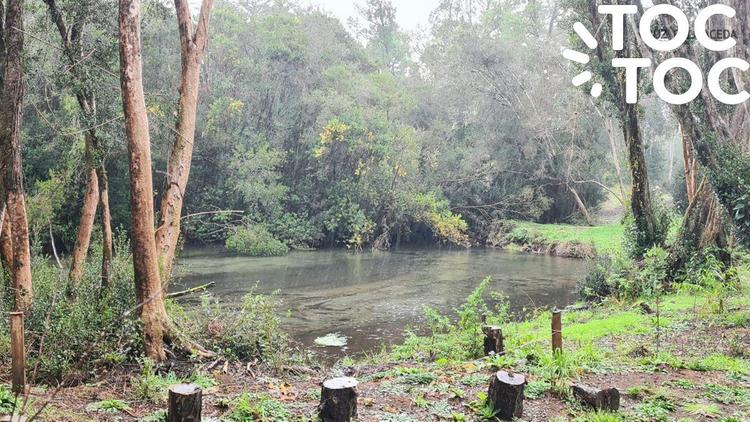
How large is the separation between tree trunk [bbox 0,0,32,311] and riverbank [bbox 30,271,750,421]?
8.08 ft

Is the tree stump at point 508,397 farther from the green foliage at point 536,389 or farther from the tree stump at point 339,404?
the tree stump at point 339,404

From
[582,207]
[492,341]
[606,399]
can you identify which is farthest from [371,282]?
[582,207]

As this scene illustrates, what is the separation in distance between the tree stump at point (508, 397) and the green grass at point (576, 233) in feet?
67.1

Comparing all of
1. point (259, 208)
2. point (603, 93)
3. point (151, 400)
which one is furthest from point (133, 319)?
point (259, 208)

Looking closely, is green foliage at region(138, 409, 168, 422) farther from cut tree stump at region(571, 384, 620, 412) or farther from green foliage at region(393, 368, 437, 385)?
cut tree stump at region(571, 384, 620, 412)

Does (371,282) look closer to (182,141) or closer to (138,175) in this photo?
(182,141)

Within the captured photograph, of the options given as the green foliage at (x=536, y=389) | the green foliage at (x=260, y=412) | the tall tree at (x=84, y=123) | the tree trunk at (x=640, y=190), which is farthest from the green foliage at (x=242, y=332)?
the tree trunk at (x=640, y=190)

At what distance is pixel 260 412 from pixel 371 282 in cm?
1310

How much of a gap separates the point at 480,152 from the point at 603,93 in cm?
1796

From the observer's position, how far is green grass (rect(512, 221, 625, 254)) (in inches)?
1007

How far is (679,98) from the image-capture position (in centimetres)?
1123

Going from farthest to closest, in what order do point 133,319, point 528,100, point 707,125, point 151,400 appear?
point 528,100
point 707,125
point 133,319
point 151,400

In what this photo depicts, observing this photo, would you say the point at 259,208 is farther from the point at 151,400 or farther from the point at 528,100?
the point at 151,400

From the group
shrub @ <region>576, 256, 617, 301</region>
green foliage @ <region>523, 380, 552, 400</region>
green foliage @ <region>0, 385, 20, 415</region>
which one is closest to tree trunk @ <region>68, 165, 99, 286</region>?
green foliage @ <region>0, 385, 20, 415</region>
